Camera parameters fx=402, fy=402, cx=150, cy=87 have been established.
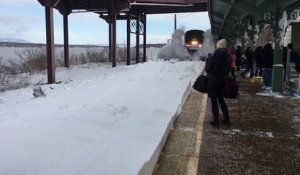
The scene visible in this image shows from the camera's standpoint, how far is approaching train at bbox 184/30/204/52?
4256 cm

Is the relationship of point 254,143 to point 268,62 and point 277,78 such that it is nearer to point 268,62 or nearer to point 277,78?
point 277,78

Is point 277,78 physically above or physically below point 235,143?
above

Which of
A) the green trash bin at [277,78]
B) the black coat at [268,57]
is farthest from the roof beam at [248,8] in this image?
the green trash bin at [277,78]

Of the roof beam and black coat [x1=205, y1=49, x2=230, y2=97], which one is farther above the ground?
the roof beam

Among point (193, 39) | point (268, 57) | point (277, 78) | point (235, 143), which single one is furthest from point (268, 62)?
point (193, 39)

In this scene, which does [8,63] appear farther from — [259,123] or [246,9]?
[259,123]

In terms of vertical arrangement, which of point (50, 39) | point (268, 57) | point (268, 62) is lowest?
point (268, 62)

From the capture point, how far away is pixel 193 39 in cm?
4284

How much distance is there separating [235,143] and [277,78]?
7.07 meters

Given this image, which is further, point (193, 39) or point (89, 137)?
point (193, 39)

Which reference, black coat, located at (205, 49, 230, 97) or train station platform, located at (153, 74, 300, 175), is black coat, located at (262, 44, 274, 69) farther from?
black coat, located at (205, 49, 230, 97)

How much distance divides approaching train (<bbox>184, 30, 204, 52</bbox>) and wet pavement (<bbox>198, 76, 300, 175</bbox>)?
32141 mm

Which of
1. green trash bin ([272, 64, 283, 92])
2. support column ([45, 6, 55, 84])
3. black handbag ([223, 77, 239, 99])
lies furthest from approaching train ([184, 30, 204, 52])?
black handbag ([223, 77, 239, 99])

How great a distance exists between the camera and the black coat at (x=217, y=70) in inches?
314
